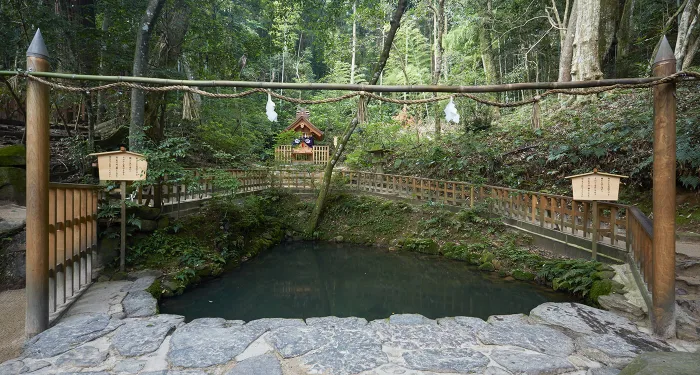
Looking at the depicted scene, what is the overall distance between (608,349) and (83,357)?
4.50 metres

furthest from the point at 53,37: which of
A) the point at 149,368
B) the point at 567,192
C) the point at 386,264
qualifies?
the point at 567,192

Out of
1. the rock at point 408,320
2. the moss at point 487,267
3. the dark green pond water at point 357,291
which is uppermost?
the rock at point 408,320

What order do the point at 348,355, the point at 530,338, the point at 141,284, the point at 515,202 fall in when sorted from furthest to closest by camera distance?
the point at 515,202 → the point at 141,284 → the point at 530,338 → the point at 348,355

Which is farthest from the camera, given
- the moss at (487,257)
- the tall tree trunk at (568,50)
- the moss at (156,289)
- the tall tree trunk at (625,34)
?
the tall tree trunk at (625,34)

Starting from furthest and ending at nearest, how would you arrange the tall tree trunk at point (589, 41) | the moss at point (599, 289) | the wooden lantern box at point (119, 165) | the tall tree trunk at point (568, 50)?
1. the tall tree trunk at point (568, 50)
2. the tall tree trunk at point (589, 41)
3. the wooden lantern box at point (119, 165)
4. the moss at point (599, 289)

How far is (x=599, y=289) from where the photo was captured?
15.9 ft

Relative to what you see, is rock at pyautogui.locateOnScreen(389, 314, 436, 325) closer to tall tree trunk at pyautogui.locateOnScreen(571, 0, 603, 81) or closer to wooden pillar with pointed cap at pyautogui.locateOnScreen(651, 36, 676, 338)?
wooden pillar with pointed cap at pyautogui.locateOnScreen(651, 36, 676, 338)

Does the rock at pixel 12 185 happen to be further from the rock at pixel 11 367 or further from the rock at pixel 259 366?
the rock at pixel 259 366

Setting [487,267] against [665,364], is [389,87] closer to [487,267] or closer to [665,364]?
[665,364]

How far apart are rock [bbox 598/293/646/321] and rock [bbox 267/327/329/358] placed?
3.40m

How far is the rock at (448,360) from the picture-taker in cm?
270

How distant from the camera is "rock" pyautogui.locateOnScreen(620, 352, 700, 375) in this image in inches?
87.6

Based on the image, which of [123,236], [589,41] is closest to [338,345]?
[123,236]

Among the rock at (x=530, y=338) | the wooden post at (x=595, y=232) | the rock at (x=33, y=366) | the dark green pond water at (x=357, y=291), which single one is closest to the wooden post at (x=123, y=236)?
the dark green pond water at (x=357, y=291)
